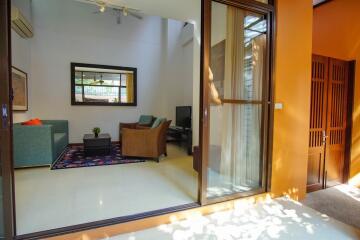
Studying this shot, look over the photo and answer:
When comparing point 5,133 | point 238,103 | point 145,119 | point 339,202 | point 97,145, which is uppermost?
point 238,103

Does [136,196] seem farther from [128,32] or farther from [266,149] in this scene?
[128,32]

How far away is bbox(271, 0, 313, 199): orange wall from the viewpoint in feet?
8.85

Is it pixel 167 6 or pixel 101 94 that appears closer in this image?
pixel 167 6

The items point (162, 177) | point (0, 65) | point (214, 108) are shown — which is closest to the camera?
point (0, 65)

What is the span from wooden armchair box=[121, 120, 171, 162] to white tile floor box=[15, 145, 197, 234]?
1.24 ft

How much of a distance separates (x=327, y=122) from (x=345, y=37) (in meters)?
1.60

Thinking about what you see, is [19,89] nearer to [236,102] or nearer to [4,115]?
[4,115]

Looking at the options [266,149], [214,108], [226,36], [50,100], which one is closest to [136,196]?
[214,108]

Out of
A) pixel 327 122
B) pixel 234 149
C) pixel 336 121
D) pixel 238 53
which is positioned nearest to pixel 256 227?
pixel 234 149

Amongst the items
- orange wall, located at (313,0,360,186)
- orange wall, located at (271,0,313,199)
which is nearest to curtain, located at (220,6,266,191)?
orange wall, located at (271,0,313,199)

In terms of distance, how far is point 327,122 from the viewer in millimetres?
3338

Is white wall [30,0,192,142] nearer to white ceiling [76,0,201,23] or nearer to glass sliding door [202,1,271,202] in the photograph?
white ceiling [76,0,201,23]

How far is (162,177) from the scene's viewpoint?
3.37 metres

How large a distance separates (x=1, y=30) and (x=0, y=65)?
274mm
